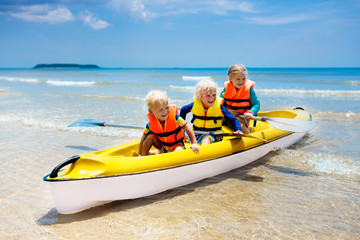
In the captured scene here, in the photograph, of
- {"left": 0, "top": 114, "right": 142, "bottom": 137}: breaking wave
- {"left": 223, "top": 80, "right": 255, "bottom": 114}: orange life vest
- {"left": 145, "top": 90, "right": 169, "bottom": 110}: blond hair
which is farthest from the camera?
{"left": 0, "top": 114, "right": 142, "bottom": 137}: breaking wave

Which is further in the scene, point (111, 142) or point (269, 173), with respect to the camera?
point (111, 142)

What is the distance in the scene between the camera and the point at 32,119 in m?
7.58

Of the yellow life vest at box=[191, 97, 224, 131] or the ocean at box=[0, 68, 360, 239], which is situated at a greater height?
the yellow life vest at box=[191, 97, 224, 131]

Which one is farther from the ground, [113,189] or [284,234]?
[113,189]

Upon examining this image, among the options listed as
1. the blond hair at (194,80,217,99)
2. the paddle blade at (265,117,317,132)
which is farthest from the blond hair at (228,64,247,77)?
the blond hair at (194,80,217,99)

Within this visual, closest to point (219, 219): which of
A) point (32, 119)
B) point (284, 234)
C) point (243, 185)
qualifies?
point (284, 234)

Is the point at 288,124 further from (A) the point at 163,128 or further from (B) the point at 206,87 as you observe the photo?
(A) the point at 163,128

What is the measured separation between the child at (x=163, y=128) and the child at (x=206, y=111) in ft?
1.55

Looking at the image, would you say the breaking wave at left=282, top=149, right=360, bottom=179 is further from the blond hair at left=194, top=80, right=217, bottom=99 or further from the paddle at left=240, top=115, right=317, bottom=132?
the blond hair at left=194, top=80, right=217, bottom=99

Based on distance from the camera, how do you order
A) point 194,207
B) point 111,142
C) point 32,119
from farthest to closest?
point 32,119 < point 111,142 < point 194,207

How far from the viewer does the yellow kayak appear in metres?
2.69

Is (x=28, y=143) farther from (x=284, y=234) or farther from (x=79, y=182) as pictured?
(x=284, y=234)

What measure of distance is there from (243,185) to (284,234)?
109 centimetres

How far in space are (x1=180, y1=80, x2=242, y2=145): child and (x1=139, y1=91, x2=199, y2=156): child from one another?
47 centimetres
